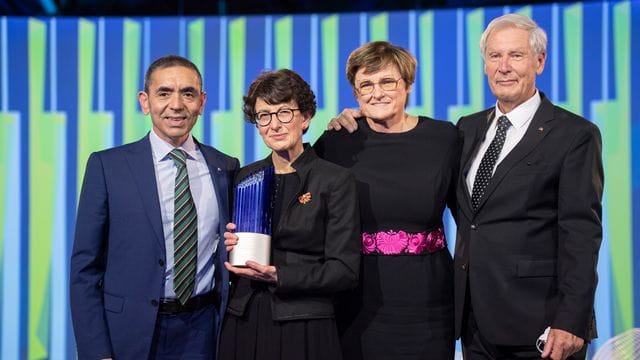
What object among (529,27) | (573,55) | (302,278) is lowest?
(302,278)

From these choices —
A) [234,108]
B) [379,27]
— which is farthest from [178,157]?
[379,27]

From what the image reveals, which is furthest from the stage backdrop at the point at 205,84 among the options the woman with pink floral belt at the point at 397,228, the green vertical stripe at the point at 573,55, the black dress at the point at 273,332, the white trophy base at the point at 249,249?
the white trophy base at the point at 249,249

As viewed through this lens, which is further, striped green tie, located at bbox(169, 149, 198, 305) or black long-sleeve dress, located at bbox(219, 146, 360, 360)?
striped green tie, located at bbox(169, 149, 198, 305)

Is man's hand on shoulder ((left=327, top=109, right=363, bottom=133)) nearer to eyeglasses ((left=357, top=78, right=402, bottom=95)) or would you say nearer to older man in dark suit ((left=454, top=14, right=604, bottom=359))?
eyeglasses ((left=357, top=78, right=402, bottom=95))

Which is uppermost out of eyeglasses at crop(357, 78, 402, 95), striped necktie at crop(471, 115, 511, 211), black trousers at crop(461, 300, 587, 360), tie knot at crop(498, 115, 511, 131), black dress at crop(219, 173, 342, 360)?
eyeglasses at crop(357, 78, 402, 95)

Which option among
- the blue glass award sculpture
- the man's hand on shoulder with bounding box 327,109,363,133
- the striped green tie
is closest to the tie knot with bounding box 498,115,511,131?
the man's hand on shoulder with bounding box 327,109,363,133

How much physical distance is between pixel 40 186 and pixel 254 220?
10.0 feet

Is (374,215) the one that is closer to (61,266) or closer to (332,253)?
(332,253)

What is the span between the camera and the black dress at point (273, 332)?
86.0 inches

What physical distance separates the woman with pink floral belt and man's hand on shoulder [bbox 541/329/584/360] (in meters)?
0.38

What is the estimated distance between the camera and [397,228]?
2523 mm

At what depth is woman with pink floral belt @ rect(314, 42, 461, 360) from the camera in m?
2.48

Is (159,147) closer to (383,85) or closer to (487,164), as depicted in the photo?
(383,85)

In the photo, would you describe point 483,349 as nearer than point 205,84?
Yes
